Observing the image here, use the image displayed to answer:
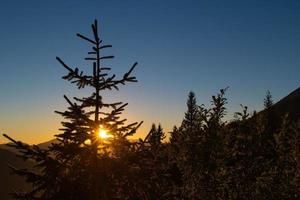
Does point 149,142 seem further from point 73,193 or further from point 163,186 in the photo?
point 73,193

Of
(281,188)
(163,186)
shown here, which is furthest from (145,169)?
(281,188)

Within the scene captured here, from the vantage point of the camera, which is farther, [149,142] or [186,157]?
[186,157]

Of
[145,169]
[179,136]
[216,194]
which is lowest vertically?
[216,194]

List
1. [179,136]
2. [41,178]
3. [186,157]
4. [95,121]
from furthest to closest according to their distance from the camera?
[179,136] → [186,157] → [95,121] → [41,178]

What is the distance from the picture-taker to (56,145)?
1177 cm

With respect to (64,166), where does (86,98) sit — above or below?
above

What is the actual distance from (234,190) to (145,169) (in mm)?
2592

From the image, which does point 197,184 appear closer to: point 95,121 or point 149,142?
point 149,142

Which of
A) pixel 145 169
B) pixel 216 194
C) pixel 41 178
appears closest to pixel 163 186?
pixel 145 169

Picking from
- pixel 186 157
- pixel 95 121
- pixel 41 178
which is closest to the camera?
pixel 41 178

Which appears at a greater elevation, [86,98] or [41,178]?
[86,98]

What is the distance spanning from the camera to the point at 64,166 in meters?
11.8

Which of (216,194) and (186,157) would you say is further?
(186,157)

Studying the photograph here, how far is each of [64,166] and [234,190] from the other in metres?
4.75
